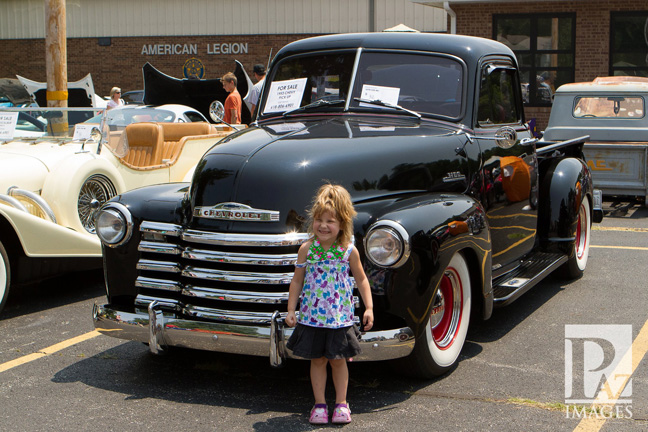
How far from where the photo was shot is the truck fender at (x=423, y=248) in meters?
3.86

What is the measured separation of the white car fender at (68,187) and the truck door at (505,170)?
11.1 feet

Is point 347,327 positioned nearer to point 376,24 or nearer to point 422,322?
point 422,322

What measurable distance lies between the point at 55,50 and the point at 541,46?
14592mm

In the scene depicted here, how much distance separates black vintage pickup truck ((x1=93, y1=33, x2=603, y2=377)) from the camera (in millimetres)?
3883

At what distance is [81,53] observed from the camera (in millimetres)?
29578

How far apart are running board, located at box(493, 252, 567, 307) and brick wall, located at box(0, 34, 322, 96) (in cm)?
2189

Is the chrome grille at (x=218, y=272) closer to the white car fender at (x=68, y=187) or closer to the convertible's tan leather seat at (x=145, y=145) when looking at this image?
the white car fender at (x=68, y=187)

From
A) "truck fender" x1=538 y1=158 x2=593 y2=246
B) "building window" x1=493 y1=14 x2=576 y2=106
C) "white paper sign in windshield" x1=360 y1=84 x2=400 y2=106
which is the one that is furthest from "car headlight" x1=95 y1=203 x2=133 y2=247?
"building window" x1=493 y1=14 x2=576 y2=106

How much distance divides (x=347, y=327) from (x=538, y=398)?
1133 millimetres

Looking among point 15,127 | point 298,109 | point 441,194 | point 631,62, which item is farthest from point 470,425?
point 631,62

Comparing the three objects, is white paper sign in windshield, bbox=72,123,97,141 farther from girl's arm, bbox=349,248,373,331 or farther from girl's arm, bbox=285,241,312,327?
girl's arm, bbox=349,248,373,331

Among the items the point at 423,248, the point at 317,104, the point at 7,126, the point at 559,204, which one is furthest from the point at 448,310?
the point at 7,126

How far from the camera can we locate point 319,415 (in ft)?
12.2

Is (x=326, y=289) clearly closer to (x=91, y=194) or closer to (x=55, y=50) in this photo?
(x=91, y=194)
